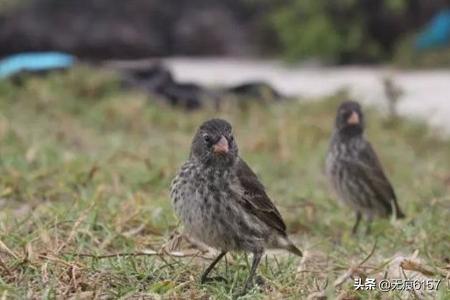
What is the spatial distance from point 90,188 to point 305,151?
3.33m

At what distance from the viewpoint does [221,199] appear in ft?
14.7

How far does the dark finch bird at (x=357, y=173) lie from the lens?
22.6 ft

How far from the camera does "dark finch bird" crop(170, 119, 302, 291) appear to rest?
174 inches

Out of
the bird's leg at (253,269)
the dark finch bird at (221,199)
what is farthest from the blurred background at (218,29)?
the bird's leg at (253,269)

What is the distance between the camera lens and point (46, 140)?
8602 millimetres

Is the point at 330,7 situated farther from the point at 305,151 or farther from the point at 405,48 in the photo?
the point at 305,151

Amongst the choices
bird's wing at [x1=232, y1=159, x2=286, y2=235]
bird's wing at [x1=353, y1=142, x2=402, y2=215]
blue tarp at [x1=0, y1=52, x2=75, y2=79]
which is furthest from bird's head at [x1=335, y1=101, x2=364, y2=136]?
blue tarp at [x1=0, y1=52, x2=75, y2=79]

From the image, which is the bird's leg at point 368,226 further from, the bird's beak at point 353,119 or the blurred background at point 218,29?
the blurred background at point 218,29

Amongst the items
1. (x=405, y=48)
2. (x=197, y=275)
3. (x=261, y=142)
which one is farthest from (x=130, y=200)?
(x=405, y=48)

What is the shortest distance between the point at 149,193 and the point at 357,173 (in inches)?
58.4

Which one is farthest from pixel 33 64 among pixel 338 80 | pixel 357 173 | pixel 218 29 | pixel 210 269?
pixel 210 269

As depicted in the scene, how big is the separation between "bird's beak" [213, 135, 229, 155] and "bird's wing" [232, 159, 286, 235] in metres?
0.14

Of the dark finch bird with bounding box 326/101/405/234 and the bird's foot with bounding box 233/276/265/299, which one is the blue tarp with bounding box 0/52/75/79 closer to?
the dark finch bird with bounding box 326/101/405/234

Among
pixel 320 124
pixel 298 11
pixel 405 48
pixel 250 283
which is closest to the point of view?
pixel 250 283
